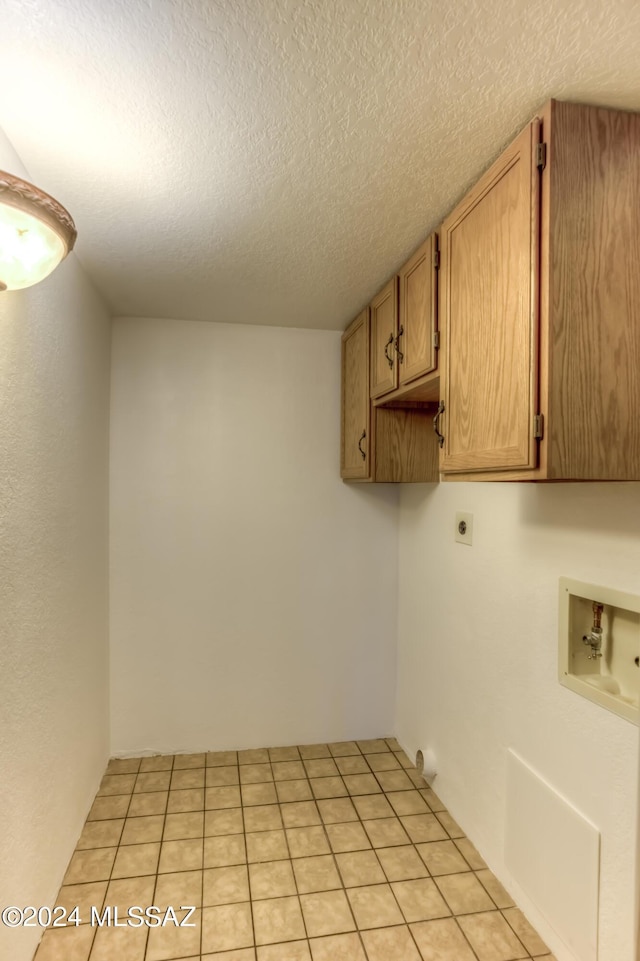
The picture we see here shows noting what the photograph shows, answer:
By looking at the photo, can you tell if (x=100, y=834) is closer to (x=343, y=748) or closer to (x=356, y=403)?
(x=343, y=748)

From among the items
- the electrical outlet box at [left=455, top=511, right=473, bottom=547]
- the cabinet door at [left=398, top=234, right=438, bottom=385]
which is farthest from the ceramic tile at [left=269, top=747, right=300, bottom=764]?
the cabinet door at [left=398, top=234, right=438, bottom=385]

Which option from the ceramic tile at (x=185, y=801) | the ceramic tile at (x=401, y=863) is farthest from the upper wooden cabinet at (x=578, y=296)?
the ceramic tile at (x=185, y=801)

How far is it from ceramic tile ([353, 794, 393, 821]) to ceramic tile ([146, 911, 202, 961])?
29.4 inches

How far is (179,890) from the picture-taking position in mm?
1699

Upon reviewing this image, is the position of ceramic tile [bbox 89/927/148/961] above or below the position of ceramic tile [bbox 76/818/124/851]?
above

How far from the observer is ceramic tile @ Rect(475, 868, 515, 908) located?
164 cm

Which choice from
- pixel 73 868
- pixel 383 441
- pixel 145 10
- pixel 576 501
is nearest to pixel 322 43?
pixel 145 10

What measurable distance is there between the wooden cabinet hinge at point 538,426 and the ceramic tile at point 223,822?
1862mm

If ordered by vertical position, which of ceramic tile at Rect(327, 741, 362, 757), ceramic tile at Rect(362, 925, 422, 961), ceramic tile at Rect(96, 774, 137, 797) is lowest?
ceramic tile at Rect(327, 741, 362, 757)

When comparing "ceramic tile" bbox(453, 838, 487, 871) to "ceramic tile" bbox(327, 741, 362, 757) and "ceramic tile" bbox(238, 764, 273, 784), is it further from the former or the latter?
"ceramic tile" bbox(238, 764, 273, 784)

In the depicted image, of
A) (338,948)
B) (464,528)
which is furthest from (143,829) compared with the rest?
(464,528)

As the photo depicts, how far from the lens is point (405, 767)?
2.47 m

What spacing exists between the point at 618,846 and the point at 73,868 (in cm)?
172

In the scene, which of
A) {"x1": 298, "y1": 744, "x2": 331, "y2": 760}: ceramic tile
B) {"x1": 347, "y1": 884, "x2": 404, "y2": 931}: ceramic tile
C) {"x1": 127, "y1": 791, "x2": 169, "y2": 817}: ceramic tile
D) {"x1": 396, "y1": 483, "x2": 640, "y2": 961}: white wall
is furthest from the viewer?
{"x1": 298, "y1": 744, "x2": 331, "y2": 760}: ceramic tile
